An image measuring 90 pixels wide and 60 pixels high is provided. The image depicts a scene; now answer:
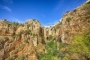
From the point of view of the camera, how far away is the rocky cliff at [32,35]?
1682 inches

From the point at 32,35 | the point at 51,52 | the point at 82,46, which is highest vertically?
the point at 32,35

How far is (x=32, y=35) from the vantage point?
53.7m

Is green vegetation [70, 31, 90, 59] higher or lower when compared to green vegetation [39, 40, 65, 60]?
higher

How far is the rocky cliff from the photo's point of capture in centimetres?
4271

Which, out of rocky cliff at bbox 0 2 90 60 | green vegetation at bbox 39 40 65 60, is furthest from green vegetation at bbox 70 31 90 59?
green vegetation at bbox 39 40 65 60

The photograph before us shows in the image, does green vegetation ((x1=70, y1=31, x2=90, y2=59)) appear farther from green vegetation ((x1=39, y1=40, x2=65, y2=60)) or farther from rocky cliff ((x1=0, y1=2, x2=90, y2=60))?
green vegetation ((x1=39, y1=40, x2=65, y2=60))

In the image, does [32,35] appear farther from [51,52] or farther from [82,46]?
[82,46]

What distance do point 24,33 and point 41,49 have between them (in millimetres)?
7835

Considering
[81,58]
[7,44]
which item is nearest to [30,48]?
[7,44]

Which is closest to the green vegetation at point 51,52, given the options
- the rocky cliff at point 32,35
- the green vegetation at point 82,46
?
the rocky cliff at point 32,35

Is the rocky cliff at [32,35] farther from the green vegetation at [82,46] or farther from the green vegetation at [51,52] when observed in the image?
the green vegetation at [82,46]

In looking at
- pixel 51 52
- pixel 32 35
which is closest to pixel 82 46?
pixel 51 52

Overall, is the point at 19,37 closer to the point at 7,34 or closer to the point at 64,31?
the point at 7,34

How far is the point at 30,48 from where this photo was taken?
50.3 m
